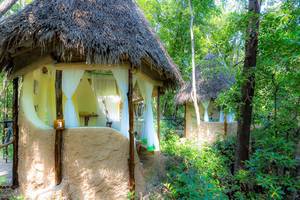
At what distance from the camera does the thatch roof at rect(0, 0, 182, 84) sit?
442 centimetres

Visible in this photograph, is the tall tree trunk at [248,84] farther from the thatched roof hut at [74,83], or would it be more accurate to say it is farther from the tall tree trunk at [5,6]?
the tall tree trunk at [5,6]

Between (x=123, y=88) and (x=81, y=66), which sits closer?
(x=81, y=66)

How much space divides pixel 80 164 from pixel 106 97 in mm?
3852

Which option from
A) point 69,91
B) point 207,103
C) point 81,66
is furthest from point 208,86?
point 69,91

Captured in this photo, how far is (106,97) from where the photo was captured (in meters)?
8.28

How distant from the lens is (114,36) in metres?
4.73

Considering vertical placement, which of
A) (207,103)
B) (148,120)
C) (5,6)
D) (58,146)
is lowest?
(58,146)

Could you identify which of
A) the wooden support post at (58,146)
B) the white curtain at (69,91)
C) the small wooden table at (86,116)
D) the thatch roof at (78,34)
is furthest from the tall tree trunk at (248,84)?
the small wooden table at (86,116)

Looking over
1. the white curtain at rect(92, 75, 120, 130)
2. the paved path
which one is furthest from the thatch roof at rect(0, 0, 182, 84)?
the white curtain at rect(92, 75, 120, 130)

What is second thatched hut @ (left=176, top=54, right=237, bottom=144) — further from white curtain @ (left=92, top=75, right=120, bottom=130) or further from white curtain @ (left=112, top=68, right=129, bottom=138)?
white curtain @ (left=112, top=68, right=129, bottom=138)

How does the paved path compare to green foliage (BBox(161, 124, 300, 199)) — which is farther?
the paved path

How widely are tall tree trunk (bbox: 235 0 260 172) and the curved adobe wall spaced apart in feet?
9.17

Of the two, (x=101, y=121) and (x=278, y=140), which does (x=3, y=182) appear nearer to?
(x=101, y=121)

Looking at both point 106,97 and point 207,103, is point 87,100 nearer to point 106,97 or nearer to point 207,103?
point 106,97
